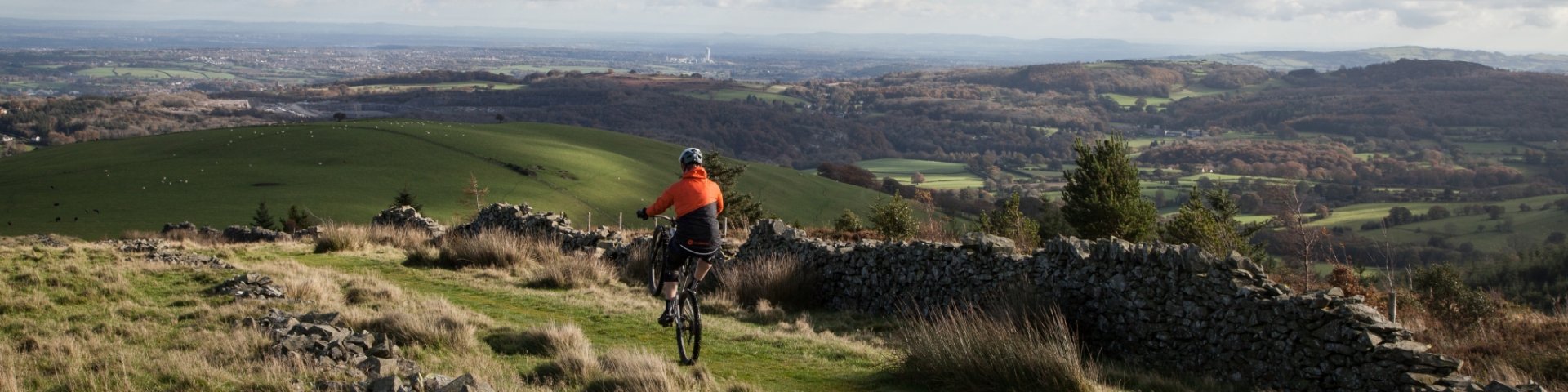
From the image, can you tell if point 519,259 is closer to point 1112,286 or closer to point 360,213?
point 1112,286

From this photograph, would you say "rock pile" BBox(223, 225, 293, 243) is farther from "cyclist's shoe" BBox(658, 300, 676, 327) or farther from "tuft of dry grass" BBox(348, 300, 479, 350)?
"cyclist's shoe" BBox(658, 300, 676, 327)

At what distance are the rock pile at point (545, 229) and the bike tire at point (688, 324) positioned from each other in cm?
864

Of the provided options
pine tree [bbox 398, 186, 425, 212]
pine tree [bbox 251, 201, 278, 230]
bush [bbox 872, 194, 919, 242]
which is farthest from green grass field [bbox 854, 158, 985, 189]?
bush [bbox 872, 194, 919, 242]

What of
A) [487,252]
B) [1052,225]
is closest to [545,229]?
[487,252]

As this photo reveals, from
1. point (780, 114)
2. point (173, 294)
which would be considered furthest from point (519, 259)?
point (780, 114)

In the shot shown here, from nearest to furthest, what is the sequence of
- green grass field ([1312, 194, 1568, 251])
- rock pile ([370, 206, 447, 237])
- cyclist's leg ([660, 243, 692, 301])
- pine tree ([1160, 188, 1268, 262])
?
cyclist's leg ([660, 243, 692, 301]) → rock pile ([370, 206, 447, 237]) → pine tree ([1160, 188, 1268, 262]) → green grass field ([1312, 194, 1568, 251])

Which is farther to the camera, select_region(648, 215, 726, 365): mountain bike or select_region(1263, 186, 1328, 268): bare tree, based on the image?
select_region(1263, 186, 1328, 268): bare tree

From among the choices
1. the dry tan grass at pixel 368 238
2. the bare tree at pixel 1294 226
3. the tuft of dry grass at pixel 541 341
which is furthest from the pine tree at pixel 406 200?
the tuft of dry grass at pixel 541 341

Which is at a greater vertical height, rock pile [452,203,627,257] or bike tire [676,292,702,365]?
bike tire [676,292,702,365]

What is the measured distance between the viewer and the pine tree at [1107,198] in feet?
98.5

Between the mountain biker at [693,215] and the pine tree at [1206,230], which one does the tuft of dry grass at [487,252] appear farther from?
the pine tree at [1206,230]

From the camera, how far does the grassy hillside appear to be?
145 ft

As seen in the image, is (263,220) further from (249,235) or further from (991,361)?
(991,361)

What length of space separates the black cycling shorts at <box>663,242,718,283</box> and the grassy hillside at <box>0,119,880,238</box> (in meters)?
30.9
